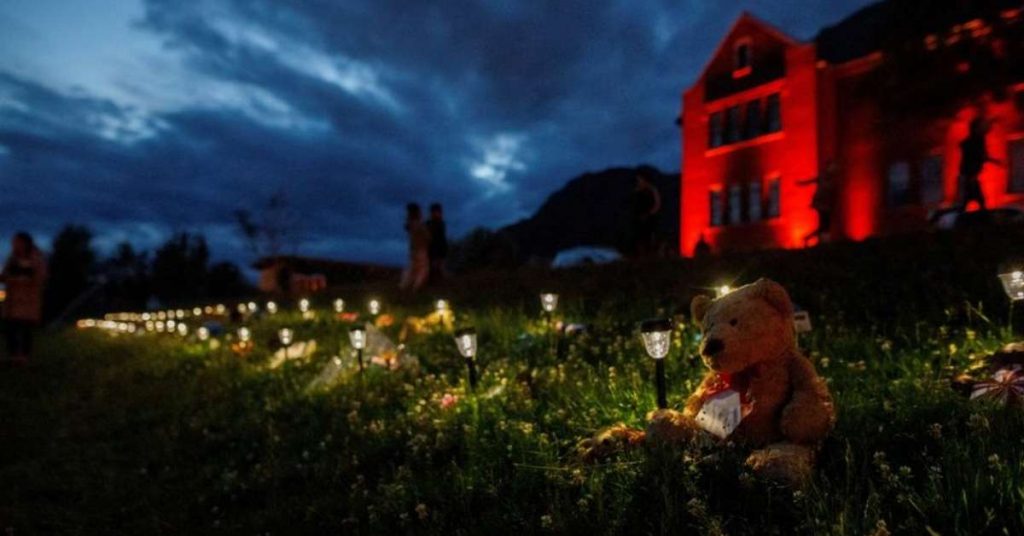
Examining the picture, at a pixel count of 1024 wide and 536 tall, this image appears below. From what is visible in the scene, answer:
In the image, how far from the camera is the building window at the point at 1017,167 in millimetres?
19062

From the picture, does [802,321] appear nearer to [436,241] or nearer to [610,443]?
[610,443]

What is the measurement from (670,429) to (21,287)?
13406 millimetres

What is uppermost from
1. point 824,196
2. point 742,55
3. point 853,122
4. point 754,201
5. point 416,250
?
point 742,55

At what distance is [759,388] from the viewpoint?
346cm

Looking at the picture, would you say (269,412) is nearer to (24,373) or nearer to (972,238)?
(24,373)

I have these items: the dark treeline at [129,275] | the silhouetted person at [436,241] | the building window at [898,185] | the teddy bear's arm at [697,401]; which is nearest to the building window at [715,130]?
the building window at [898,185]

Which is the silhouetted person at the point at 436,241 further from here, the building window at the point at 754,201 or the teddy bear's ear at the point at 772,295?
the building window at the point at 754,201

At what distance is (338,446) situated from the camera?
5.55 m

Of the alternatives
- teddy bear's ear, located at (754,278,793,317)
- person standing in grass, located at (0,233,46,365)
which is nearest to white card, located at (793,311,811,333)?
teddy bear's ear, located at (754,278,793,317)

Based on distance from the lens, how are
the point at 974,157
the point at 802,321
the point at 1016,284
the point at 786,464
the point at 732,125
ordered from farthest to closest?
the point at 732,125
the point at 974,157
the point at 802,321
the point at 1016,284
the point at 786,464

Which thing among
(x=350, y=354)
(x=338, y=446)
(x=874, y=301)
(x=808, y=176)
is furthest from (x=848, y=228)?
(x=338, y=446)

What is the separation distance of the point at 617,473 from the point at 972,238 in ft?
27.5

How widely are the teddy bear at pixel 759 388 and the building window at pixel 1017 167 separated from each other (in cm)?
2101

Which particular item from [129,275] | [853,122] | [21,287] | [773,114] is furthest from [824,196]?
[129,275]
